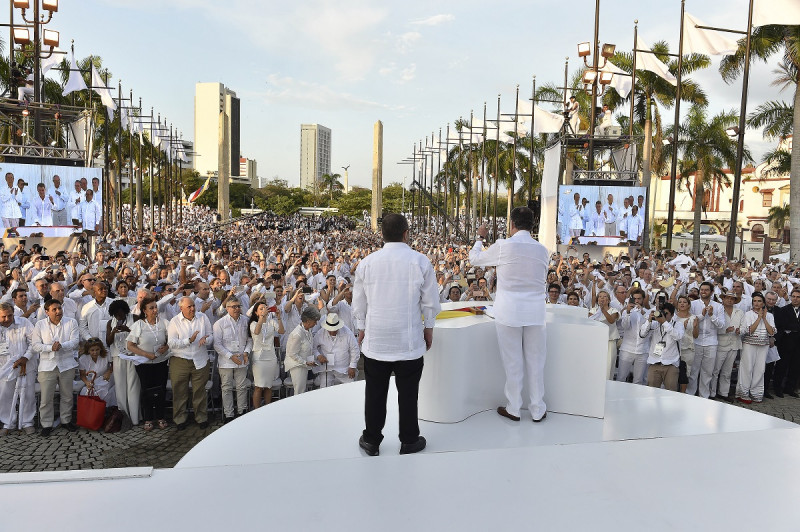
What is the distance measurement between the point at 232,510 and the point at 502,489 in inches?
35.3

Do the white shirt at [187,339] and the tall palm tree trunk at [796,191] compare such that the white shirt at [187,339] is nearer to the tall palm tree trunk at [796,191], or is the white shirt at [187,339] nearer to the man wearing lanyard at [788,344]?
the man wearing lanyard at [788,344]

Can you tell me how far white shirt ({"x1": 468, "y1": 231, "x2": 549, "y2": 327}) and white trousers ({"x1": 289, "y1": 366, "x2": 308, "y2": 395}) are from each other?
3813mm

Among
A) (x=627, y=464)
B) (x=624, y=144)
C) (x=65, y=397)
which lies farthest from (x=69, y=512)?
(x=624, y=144)

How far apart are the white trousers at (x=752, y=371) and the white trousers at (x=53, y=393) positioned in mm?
9141

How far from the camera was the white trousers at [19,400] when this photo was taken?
21.6 feet

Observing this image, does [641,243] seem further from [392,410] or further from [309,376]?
[392,410]

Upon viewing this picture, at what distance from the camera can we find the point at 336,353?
7.23 meters

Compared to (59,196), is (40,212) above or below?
below

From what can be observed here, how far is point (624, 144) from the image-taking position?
23938mm

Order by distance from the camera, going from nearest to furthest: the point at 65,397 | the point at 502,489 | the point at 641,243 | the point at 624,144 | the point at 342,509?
1. the point at 342,509
2. the point at 502,489
3. the point at 65,397
4. the point at 641,243
5. the point at 624,144

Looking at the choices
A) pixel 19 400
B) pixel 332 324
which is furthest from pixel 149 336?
pixel 332 324

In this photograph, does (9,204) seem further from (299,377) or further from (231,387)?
(299,377)

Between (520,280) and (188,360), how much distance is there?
458 cm

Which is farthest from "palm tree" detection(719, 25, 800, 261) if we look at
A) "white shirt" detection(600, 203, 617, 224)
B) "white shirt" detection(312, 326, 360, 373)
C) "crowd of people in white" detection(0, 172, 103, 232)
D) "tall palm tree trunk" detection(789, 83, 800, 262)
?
"crowd of people in white" detection(0, 172, 103, 232)
